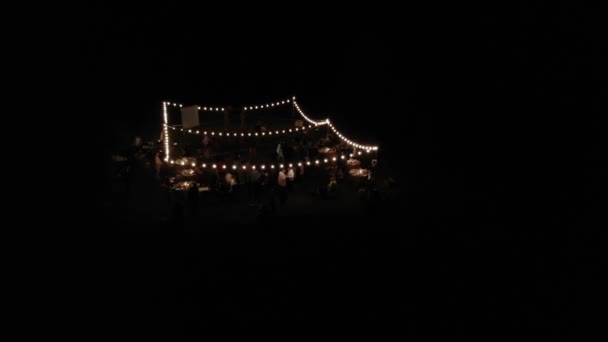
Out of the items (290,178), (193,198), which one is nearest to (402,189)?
(290,178)

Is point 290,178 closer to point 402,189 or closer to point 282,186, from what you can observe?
point 282,186

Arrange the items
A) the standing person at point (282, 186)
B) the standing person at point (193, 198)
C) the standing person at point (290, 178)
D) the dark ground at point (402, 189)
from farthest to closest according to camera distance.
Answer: the standing person at point (290, 178), the standing person at point (282, 186), the standing person at point (193, 198), the dark ground at point (402, 189)

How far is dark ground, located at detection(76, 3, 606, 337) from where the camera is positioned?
8.04 meters

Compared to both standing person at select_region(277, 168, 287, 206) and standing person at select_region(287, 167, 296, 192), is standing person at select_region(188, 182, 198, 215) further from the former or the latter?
standing person at select_region(287, 167, 296, 192)

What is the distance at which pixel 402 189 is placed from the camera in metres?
13.6

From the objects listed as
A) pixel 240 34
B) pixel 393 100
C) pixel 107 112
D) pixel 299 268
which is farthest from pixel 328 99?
pixel 299 268

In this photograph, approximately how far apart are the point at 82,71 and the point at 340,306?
1987 centimetres

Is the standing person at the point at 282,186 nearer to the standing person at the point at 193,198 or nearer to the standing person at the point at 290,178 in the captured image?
the standing person at the point at 290,178

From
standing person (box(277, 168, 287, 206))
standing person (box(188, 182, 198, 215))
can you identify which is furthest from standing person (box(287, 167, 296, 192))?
standing person (box(188, 182, 198, 215))

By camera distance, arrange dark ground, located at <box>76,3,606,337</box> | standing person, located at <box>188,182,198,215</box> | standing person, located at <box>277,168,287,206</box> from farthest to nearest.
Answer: standing person, located at <box>277,168,287,206</box> → standing person, located at <box>188,182,198,215</box> → dark ground, located at <box>76,3,606,337</box>

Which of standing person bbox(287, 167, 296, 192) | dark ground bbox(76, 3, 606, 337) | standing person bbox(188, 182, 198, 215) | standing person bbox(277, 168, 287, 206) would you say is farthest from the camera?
standing person bbox(287, 167, 296, 192)

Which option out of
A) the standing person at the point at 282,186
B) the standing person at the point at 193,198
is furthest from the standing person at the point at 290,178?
the standing person at the point at 193,198

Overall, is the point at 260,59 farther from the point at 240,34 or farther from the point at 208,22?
the point at 208,22

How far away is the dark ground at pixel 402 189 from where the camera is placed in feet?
26.4
